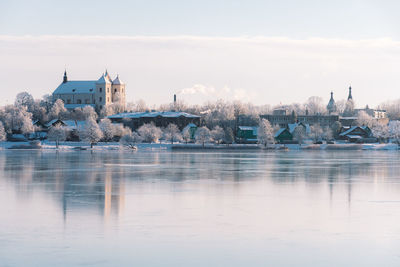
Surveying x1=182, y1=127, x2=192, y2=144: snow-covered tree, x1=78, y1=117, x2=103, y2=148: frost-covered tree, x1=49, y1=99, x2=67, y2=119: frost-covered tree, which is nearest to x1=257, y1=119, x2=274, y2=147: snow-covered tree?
x1=182, y1=127, x2=192, y2=144: snow-covered tree

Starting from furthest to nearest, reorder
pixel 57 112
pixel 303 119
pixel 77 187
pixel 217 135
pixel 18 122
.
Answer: pixel 303 119 → pixel 57 112 → pixel 18 122 → pixel 217 135 → pixel 77 187

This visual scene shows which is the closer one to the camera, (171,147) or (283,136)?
(171,147)

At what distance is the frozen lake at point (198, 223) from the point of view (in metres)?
16.1

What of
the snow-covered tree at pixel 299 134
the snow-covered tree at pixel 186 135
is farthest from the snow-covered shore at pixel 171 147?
the snow-covered tree at pixel 186 135

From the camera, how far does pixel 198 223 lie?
2097cm

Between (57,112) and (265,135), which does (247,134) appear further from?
(57,112)

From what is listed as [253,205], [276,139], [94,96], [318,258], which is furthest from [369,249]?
[94,96]

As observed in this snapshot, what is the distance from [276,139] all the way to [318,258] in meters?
122

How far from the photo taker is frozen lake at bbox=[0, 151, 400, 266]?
52.8 ft

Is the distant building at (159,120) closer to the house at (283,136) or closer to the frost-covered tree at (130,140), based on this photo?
the house at (283,136)

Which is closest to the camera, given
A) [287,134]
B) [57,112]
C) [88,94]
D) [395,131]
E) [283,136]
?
[395,131]

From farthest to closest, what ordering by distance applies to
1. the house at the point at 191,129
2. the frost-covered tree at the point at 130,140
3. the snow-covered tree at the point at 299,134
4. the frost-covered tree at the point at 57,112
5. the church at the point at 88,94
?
the church at the point at 88,94 < the frost-covered tree at the point at 57,112 < the house at the point at 191,129 < the snow-covered tree at the point at 299,134 < the frost-covered tree at the point at 130,140

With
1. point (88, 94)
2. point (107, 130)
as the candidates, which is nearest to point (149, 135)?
point (107, 130)

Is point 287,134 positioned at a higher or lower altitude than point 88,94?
lower
